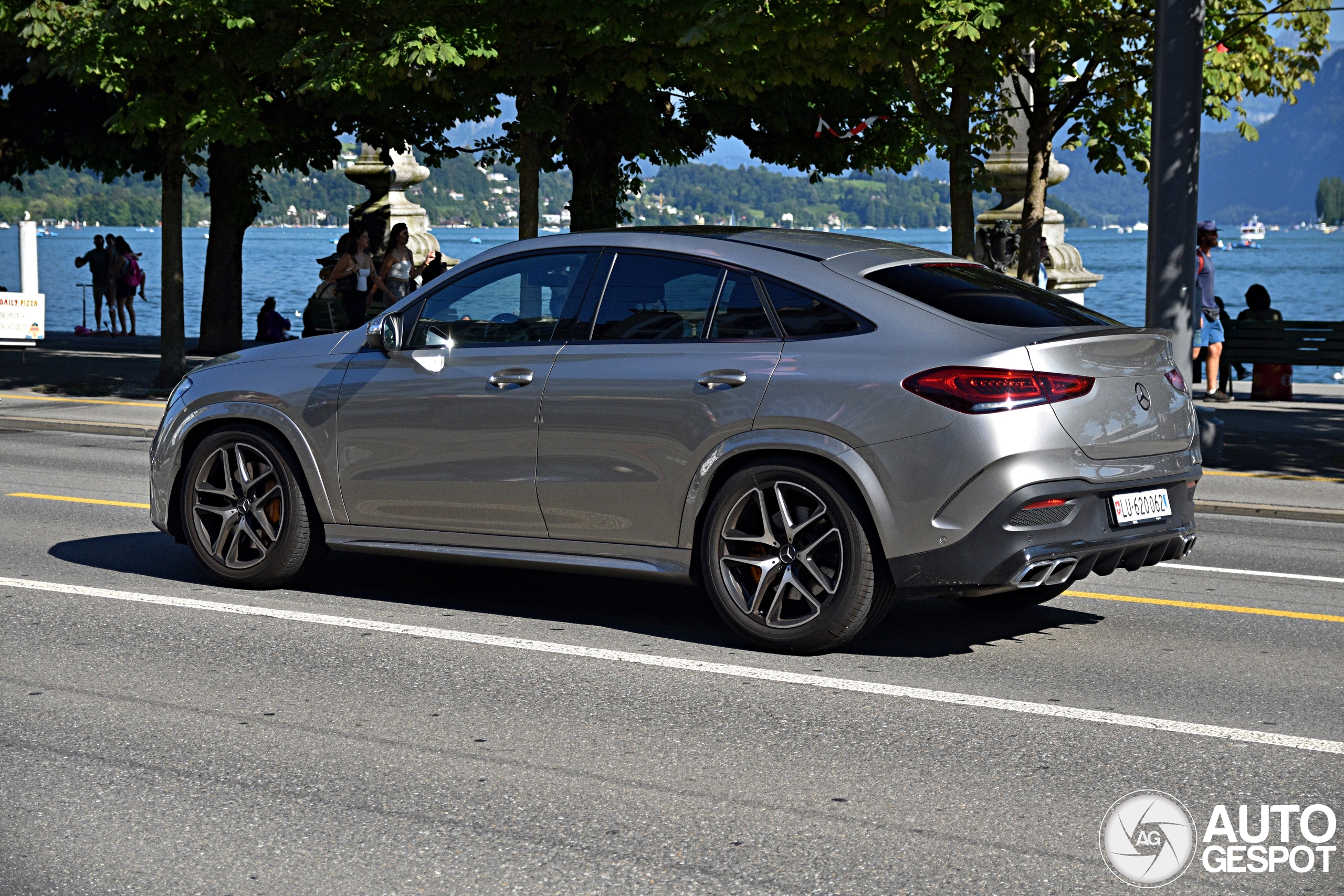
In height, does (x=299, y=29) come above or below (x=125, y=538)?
above

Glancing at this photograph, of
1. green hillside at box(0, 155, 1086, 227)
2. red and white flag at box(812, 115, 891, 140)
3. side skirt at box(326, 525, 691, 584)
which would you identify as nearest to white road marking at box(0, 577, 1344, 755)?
side skirt at box(326, 525, 691, 584)

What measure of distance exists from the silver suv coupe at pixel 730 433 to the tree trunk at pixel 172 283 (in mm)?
12423

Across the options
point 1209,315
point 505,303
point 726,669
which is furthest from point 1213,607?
point 1209,315

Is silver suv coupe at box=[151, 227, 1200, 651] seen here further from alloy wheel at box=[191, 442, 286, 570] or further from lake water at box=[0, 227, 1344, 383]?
lake water at box=[0, 227, 1344, 383]

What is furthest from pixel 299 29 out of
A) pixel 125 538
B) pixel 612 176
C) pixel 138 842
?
pixel 138 842

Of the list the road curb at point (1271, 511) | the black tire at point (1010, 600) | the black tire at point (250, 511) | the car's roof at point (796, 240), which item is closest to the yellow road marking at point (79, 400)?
the black tire at point (250, 511)

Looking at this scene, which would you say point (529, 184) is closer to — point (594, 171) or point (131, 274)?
point (594, 171)

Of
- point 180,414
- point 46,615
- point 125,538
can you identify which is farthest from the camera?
point 125,538

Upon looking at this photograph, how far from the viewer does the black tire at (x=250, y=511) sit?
754cm

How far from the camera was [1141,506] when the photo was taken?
6.35 meters

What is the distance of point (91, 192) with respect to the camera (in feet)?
558

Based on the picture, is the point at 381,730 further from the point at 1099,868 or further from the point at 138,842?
the point at 1099,868

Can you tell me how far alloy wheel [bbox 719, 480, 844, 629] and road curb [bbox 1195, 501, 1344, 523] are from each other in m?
5.26

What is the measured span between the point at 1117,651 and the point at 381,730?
9.96 ft
